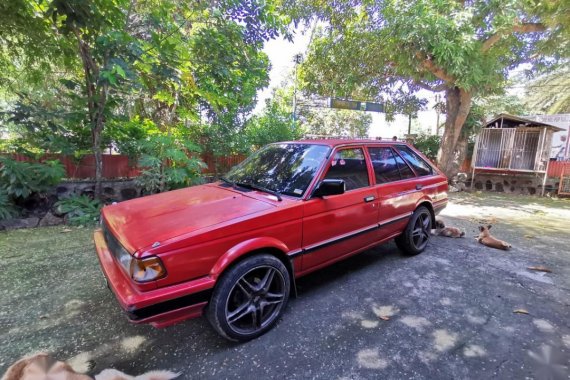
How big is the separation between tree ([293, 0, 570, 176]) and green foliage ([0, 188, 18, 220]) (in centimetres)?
841

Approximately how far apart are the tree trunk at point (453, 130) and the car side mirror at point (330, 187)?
30.9 feet

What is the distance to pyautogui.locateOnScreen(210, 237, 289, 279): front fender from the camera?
204 cm

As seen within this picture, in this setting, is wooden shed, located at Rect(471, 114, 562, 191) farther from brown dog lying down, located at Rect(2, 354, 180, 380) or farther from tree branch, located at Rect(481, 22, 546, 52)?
brown dog lying down, located at Rect(2, 354, 180, 380)

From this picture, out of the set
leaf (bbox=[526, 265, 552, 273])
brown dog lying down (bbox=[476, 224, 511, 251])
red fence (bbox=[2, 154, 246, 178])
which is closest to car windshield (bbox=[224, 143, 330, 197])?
leaf (bbox=[526, 265, 552, 273])

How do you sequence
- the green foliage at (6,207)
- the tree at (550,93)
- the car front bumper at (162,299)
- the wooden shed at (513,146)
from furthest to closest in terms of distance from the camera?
the tree at (550,93) < the wooden shed at (513,146) < the green foliage at (6,207) < the car front bumper at (162,299)

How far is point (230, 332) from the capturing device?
2164 millimetres

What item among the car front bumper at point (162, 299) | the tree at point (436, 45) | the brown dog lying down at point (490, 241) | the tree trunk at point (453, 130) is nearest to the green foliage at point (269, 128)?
the tree at point (436, 45)

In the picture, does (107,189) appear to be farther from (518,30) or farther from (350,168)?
(518,30)

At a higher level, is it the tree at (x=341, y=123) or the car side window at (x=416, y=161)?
the tree at (x=341, y=123)

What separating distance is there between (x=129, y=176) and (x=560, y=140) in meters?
15.3

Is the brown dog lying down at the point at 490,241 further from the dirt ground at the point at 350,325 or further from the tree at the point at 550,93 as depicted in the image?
the tree at the point at 550,93

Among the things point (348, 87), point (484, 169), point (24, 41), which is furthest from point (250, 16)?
point (484, 169)

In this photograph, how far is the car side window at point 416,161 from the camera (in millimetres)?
3940

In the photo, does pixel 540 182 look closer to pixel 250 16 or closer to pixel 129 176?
pixel 250 16
